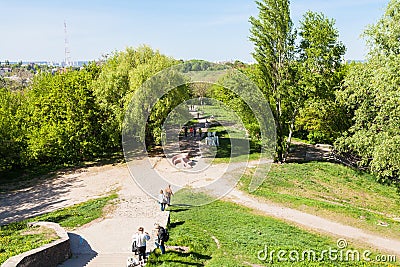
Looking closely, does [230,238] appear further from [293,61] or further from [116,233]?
[293,61]

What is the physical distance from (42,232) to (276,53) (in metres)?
21.7

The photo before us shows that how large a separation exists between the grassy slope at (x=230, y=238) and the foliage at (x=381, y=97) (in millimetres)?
8063

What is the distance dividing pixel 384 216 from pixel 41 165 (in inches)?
978

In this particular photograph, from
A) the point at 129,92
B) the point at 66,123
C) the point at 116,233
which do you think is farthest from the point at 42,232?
the point at 129,92

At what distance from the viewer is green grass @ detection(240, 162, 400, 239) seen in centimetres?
1839

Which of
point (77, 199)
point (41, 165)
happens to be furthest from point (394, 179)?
point (41, 165)

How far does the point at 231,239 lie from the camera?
1396 cm

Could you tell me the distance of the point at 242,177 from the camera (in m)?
24.7

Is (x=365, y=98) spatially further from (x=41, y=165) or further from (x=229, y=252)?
(x=41, y=165)

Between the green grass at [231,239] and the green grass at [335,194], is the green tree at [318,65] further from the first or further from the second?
the green grass at [231,239]

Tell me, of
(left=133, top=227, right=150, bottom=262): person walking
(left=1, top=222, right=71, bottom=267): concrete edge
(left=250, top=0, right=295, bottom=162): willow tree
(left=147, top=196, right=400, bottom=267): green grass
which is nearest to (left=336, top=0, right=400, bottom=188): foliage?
(left=250, top=0, right=295, bottom=162): willow tree

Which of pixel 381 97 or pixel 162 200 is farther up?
pixel 381 97

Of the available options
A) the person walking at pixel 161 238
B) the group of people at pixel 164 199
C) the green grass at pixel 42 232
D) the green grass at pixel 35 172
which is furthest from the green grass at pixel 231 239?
the green grass at pixel 35 172

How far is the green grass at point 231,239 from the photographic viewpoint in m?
11.7
